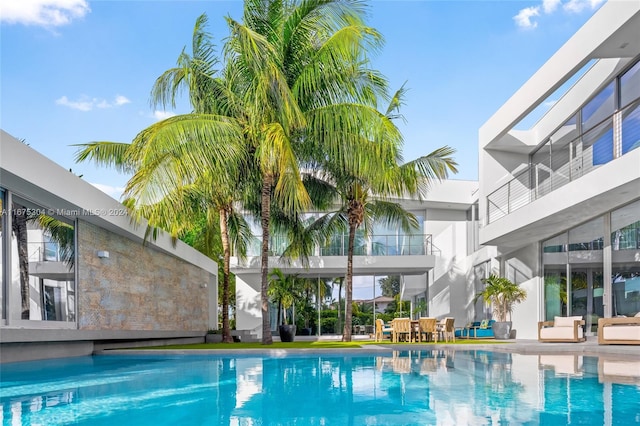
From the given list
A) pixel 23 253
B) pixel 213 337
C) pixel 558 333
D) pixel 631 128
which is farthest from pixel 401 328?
pixel 23 253

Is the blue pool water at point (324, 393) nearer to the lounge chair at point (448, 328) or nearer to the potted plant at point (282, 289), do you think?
the lounge chair at point (448, 328)

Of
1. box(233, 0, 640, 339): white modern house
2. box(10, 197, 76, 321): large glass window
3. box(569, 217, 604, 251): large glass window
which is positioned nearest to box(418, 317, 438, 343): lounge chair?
box(233, 0, 640, 339): white modern house

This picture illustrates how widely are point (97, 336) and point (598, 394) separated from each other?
9655 mm

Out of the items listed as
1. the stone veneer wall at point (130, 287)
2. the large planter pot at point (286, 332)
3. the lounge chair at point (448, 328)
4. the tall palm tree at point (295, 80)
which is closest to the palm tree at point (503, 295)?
the lounge chair at point (448, 328)

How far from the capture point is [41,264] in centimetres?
1046

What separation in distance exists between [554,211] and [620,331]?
3.20 meters

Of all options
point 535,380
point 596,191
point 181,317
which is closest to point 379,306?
point 181,317

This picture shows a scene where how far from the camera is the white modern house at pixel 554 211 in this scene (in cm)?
1274

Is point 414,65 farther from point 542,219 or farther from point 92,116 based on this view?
point 92,116

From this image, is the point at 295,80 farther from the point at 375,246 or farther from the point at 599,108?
the point at 375,246

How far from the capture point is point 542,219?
1505 cm

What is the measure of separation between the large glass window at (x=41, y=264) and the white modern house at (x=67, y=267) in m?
0.02

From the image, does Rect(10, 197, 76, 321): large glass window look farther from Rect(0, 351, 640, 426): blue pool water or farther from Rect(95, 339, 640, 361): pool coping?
Rect(95, 339, 640, 361): pool coping

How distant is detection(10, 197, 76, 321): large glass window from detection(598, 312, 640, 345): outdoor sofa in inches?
432
